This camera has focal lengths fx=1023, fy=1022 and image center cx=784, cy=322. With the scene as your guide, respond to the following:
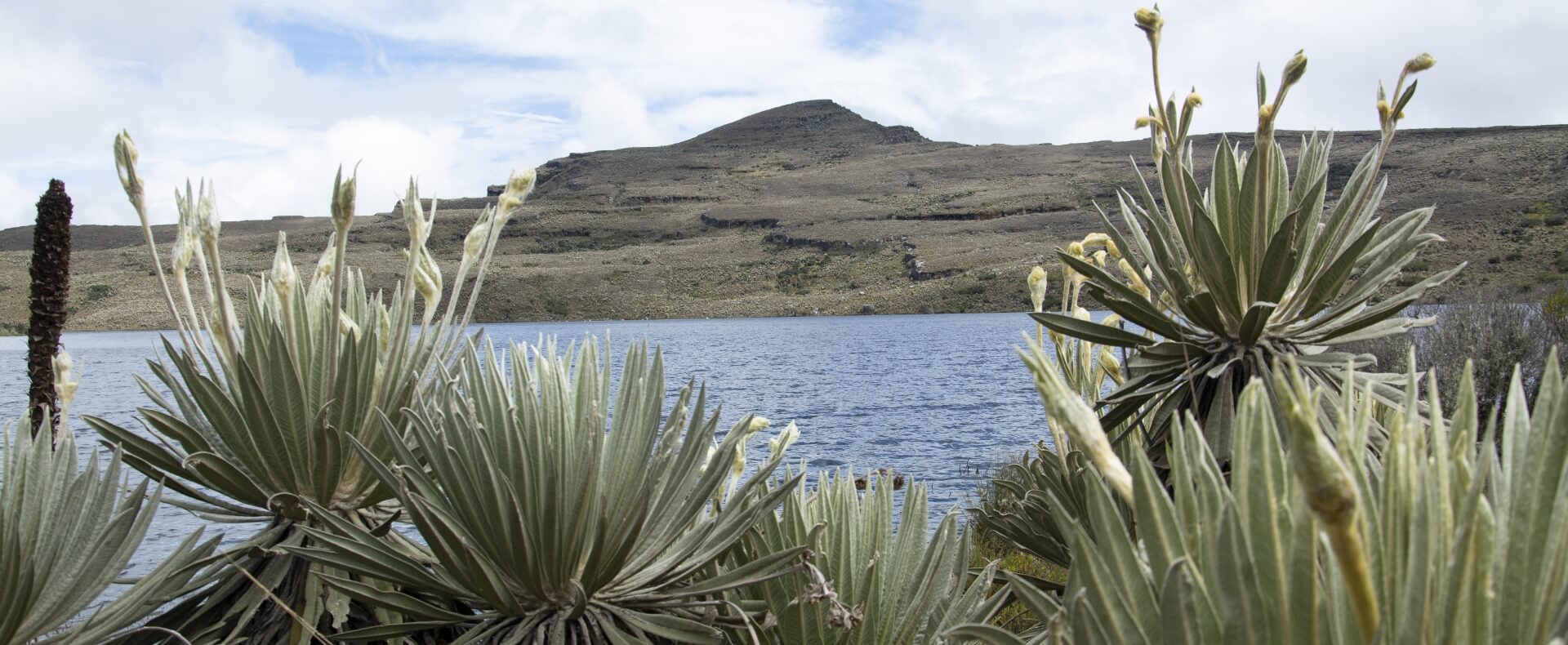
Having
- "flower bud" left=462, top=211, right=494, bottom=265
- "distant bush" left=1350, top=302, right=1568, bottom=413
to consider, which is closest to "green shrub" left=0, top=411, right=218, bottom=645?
"flower bud" left=462, top=211, right=494, bottom=265

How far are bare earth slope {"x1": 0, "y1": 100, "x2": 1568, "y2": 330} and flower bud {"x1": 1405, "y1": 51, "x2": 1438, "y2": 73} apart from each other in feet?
168

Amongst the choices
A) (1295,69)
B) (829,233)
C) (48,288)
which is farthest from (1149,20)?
(829,233)

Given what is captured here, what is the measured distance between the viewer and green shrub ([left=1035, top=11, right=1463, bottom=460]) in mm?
1748

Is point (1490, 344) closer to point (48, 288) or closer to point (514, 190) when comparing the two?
point (514, 190)

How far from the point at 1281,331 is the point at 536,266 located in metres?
97.8

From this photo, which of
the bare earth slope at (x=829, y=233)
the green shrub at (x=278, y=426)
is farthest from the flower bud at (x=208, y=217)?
the bare earth slope at (x=829, y=233)

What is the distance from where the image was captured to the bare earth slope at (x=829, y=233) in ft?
236

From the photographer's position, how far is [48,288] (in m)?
2.36

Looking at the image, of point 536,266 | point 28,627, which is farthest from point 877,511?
point 536,266

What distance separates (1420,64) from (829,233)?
9721cm

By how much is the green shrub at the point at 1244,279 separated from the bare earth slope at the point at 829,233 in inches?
2009

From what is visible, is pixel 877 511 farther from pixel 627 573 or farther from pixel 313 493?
pixel 313 493

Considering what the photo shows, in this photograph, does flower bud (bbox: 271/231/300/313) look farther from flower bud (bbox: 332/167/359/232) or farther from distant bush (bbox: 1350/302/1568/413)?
distant bush (bbox: 1350/302/1568/413)

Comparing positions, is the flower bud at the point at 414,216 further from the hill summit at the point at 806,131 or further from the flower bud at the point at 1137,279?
Answer: the hill summit at the point at 806,131
